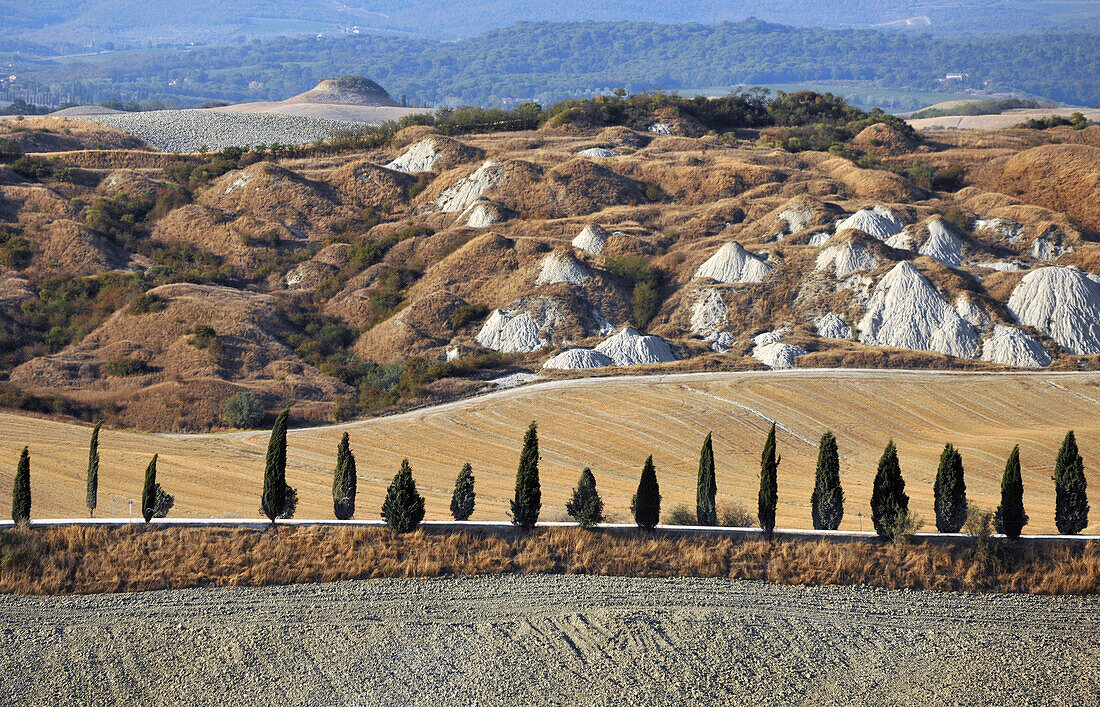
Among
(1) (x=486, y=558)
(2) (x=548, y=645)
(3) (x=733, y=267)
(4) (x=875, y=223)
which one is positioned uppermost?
(4) (x=875, y=223)

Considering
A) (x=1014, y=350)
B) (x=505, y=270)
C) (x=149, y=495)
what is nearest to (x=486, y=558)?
(x=149, y=495)

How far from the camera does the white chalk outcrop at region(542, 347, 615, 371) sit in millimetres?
45844

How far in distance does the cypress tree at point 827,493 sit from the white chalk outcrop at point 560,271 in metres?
29.2

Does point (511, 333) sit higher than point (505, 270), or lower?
lower

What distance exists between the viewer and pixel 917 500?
97.6ft

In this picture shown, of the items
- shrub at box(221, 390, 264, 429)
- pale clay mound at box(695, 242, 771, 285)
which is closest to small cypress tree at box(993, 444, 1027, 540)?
shrub at box(221, 390, 264, 429)

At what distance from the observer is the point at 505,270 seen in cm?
5550

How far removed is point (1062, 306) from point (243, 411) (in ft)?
121

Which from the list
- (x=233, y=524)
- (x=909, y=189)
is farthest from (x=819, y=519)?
(x=909, y=189)

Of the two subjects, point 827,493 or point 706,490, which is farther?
point 706,490

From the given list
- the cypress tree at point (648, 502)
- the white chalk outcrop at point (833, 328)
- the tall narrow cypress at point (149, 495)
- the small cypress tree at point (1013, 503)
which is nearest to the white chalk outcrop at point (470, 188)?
the white chalk outcrop at point (833, 328)

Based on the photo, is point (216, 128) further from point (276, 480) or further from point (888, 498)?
point (888, 498)

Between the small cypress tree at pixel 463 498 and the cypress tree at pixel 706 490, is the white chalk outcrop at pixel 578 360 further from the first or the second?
the cypress tree at pixel 706 490

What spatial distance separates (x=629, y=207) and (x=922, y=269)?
23.0 metres
